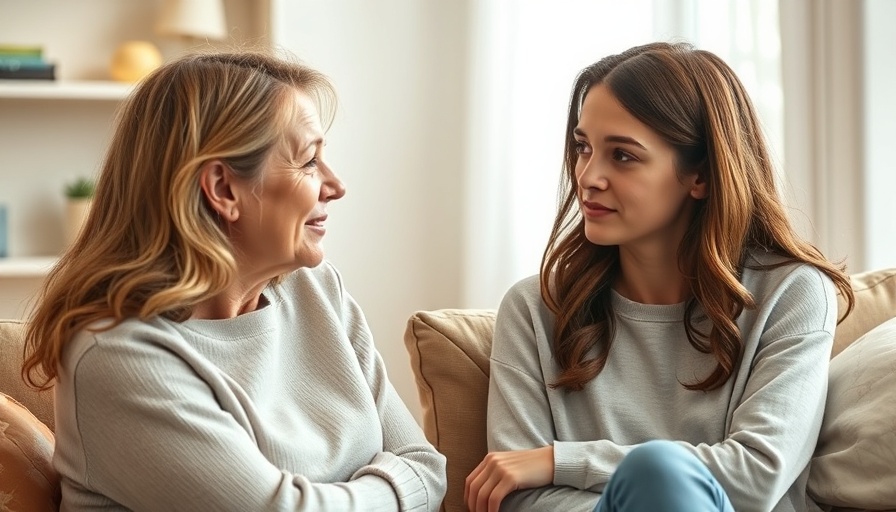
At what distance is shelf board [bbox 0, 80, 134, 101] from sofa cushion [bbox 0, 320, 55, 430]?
→ 1.91 metres

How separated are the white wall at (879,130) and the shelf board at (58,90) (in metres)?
2.26

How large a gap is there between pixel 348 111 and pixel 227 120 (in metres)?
2.35

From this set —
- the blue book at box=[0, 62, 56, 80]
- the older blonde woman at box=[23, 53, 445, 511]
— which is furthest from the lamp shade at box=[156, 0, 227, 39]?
the older blonde woman at box=[23, 53, 445, 511]

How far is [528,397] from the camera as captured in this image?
72.6 inches

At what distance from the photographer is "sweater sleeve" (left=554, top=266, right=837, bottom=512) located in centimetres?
166

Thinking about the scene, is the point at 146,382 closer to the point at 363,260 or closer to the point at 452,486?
the point at 452,486

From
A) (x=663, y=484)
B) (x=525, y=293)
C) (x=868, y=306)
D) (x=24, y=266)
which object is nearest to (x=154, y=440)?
(x=663, y=484)

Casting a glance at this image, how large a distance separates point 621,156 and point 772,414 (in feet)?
1.63

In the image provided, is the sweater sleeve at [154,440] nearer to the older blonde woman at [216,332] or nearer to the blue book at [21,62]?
the older blonde woman at [216,332]

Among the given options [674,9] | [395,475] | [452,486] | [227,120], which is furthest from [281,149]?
[674,9]

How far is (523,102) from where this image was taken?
3.68 m

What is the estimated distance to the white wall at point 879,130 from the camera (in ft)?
8.79

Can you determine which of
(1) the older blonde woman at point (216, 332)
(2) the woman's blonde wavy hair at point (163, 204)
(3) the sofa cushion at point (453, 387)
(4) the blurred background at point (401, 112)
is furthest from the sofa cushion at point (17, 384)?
(4) the blurred background at point (401, 112)

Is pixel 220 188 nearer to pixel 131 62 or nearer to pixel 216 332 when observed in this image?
pixel 216 332
